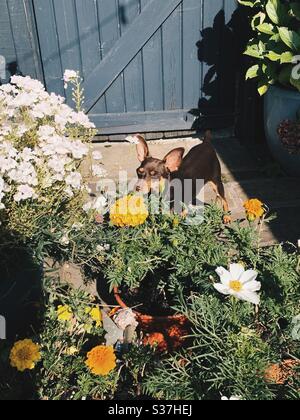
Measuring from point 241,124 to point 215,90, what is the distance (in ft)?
1.36

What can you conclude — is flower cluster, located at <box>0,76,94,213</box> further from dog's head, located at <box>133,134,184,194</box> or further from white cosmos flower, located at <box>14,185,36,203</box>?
dog's head, located at <box>133,134,184,194</box>

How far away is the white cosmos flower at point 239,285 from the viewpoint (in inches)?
67.6

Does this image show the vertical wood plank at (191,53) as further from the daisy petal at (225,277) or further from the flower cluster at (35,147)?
the daisy petal at (225,277)

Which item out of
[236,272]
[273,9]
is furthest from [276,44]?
[236,272]

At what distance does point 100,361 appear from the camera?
1806mm

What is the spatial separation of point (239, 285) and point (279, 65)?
2425mm

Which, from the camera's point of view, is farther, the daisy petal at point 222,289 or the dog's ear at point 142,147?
the dog's ear at point 142,147

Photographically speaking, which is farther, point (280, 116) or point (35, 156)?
point (280, 116)

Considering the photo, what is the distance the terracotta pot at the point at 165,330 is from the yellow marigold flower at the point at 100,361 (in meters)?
0.37

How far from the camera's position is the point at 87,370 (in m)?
1.99

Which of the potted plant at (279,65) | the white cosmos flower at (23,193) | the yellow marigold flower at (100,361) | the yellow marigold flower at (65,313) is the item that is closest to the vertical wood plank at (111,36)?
the potted plant at (279,65)

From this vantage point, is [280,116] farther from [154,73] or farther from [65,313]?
[65,313]

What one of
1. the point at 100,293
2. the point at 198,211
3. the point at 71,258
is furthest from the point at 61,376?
the point at 198,211

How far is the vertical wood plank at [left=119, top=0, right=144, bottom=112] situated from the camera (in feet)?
13.9
